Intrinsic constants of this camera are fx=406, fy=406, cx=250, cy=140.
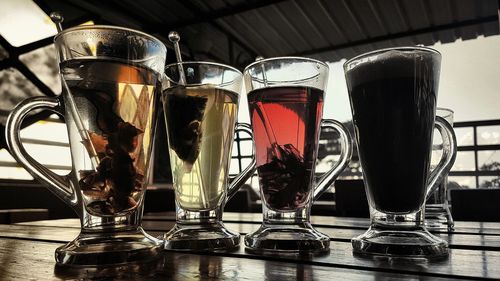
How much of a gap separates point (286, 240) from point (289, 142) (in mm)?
132

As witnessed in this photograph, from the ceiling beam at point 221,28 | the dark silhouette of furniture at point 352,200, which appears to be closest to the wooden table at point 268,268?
the dark silhouette of furniture at point 352,200

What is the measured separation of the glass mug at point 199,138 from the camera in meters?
0.58

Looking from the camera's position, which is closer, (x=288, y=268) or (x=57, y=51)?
(x=288, y=268)

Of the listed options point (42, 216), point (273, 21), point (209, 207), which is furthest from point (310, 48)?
point (209, 207)

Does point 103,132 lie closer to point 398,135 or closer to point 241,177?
point 241,177

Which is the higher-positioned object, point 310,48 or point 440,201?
point 310,48

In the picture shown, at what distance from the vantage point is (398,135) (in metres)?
0.51

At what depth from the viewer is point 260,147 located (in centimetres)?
58

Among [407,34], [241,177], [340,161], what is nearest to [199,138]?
[241,177]

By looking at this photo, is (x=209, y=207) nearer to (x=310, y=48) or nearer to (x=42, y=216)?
Result: (x=42, y=216)

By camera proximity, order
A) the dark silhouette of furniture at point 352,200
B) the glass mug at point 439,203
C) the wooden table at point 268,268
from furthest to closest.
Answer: the dark silhouette of furniture at point 352,200 → the glass mug at point 439,203 → the wooden table at point 268,268

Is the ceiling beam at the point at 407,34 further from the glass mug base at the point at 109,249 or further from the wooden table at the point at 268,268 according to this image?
the glass mug base at the point at 109,249

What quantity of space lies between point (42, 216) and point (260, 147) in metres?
1.64

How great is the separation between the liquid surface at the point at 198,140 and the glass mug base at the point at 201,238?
28 millimetres
